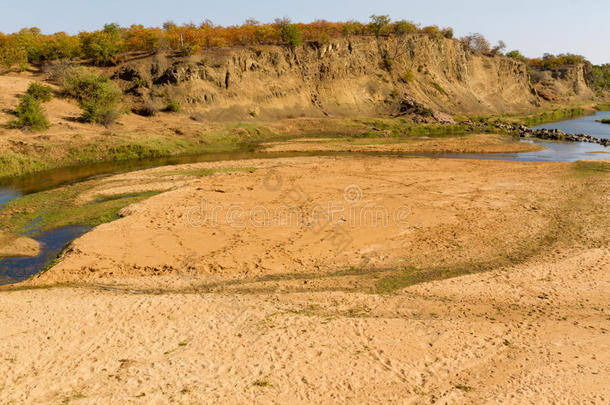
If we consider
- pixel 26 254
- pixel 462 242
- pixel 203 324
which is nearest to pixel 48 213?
pixel 26 254

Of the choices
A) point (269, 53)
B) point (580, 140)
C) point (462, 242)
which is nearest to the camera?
point (462, 242)

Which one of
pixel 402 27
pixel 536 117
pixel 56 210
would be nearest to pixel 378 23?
pixel 402 27

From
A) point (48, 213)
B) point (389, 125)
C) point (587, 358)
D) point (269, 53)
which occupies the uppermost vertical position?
point (269, 53)

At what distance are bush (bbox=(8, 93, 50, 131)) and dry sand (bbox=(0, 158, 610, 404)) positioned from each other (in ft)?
55.5

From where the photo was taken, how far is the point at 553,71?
324ft

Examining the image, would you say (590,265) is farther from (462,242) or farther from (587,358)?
(587,358)

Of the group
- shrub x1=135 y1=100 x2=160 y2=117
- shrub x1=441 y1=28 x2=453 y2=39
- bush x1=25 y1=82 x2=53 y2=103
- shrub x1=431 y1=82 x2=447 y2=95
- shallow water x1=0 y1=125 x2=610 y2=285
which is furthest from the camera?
shrub x1=441 y1=28 x2=453 y2=39

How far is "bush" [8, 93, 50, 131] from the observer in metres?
28.0

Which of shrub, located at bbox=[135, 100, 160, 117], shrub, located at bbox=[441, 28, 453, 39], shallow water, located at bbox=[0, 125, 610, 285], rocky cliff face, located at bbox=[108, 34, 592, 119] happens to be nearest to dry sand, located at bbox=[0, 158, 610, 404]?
shallow water, located at bbox=[0, 125, 610, 285]

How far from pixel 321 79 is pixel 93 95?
26.2 metres

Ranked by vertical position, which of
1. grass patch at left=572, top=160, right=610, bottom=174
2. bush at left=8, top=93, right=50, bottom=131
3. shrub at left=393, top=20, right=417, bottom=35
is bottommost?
grass patch at left=572, top=160, right=610, bottom=174

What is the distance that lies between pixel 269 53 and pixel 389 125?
16627 millimetres

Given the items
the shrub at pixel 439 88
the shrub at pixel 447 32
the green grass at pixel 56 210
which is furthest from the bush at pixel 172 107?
the shrub at pixel 447 32

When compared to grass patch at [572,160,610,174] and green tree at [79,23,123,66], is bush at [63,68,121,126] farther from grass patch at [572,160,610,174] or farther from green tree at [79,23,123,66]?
grass patch at [572,160,610,174]
